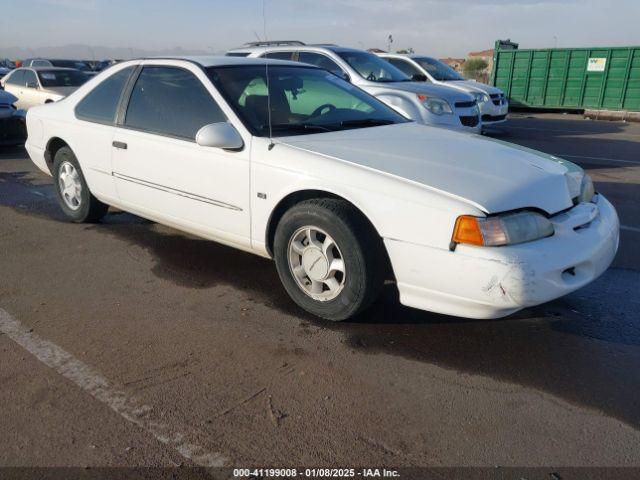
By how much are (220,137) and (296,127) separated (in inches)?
21.7

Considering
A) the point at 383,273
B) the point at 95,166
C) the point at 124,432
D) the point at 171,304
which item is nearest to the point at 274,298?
the point at 171,304


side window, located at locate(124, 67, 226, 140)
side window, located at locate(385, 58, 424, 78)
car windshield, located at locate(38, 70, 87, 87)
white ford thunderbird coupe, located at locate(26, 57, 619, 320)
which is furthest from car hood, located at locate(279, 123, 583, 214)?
car windshield, located at locate(38, 70, 87, 87)

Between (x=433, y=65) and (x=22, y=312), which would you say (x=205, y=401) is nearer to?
(x=22, y=312)

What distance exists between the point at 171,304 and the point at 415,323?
5.16 feet

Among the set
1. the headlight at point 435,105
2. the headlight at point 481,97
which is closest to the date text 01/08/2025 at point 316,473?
the headlight at point 435,105

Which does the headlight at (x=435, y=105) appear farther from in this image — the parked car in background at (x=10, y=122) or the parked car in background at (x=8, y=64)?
the parked car in background at (x=8, y=64)

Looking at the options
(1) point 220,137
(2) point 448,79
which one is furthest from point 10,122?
(2) point 448,79

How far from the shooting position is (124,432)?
2.43 meters

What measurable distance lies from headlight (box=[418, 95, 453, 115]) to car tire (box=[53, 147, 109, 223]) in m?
5.22

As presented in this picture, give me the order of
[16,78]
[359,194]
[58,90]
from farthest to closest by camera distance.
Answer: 1. [16,78]
2. [58,90]
3. [359,194]

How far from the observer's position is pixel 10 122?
9477 mm

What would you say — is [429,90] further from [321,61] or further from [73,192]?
[73,192]

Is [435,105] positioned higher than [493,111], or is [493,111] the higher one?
[435,105]

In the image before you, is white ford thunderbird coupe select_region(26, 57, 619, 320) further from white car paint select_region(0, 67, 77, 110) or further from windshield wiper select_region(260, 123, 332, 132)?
white car paint select_region(0, 67, 77, 110)
